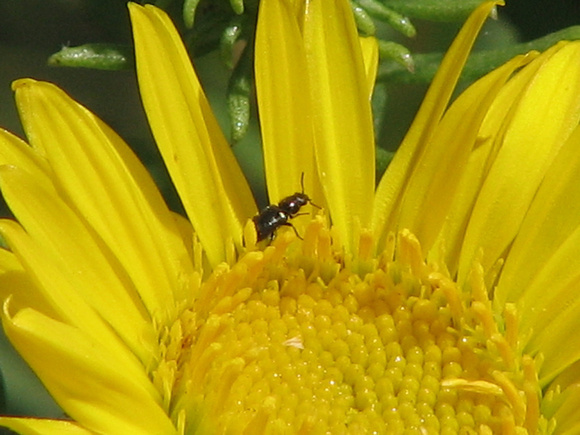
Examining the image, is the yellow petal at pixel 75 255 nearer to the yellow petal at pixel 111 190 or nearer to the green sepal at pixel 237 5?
the yellow petal at pixel 111 190

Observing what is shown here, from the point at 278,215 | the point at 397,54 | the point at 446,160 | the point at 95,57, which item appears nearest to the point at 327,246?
the point at 278,215

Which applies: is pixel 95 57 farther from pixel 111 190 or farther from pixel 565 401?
pixel 565 401

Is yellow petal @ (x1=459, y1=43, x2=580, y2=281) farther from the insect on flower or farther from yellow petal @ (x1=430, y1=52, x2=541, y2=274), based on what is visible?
the insect on flower

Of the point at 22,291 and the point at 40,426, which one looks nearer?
the point at 40,426

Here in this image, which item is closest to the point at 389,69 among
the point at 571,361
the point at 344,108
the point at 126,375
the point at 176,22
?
the point at 344,108

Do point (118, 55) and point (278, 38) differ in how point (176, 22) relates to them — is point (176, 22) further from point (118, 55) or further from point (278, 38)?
point (278, 38)

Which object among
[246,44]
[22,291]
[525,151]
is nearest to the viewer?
[22,291]

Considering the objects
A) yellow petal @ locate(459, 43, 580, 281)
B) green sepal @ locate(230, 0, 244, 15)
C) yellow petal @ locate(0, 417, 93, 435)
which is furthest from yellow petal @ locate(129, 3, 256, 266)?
yellow petal @ locate(0, 417, 93, 435)
